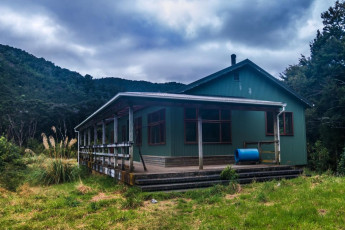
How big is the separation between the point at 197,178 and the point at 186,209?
231 cm

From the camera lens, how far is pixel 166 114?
36.7 feet

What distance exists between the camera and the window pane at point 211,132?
37.8ft

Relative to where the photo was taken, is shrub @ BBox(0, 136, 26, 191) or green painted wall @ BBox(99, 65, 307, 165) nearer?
shrub @ BBox(0, 136, 26, 191)

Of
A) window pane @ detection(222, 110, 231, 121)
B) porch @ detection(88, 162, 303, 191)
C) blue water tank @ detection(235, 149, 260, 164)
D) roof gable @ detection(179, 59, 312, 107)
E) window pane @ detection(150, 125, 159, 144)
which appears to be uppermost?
roof gable @ detection(179, 59, 312, 107)

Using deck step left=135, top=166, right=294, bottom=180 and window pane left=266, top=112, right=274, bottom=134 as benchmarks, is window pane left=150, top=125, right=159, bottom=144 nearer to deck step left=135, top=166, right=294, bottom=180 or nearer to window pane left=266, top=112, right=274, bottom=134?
deck step left=135, top=166, right=294, bottom=180

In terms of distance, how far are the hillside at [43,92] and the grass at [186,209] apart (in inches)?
749

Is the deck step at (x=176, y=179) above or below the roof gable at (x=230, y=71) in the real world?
below

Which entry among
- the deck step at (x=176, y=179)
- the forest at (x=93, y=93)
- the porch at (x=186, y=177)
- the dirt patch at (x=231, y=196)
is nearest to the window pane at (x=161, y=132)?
the forest at (x=93, y=93)

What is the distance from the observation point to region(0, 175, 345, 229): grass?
467 cm

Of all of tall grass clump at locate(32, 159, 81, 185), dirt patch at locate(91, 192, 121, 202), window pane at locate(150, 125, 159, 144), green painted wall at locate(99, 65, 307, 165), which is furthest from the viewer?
window pane at locate(150, 125, 159, 144)

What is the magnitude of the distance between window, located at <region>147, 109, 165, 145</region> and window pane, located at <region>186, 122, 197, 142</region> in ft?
3.41

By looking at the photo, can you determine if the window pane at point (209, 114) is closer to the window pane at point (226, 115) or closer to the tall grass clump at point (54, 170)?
the window pane at point (226, 115)

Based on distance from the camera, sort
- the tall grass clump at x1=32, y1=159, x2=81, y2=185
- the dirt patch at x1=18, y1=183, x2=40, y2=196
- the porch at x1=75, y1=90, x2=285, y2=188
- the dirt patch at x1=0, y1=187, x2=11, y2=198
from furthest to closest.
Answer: the tall grass clump at x1=32, y1=159, x2=81, y2=185 → the porch at x1=75, y1=90, x2=285, y2=188 → the dirt patch at x1=18, y1=183, x2=40, y2=196 → the dirt patch at x1=0, y1=187, x2=11, y2=198

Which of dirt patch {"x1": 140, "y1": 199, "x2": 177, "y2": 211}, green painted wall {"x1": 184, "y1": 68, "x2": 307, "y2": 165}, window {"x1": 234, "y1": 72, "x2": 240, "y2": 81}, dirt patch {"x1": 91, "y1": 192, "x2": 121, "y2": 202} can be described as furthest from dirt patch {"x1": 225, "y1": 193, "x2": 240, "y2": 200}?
window {"x1": 234, "y1": 72, "x2": 240, "y2": 81}
